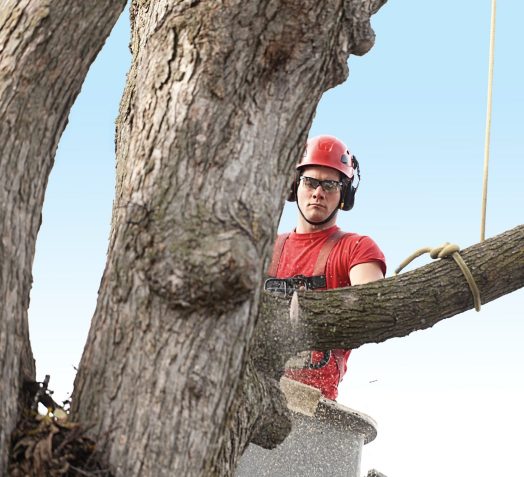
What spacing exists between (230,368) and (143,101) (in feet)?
2.84

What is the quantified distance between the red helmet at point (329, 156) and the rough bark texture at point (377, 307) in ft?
5.35

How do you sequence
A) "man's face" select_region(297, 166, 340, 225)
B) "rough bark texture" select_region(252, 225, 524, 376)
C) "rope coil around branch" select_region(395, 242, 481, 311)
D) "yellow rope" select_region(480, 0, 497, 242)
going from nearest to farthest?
"rough bark texture" select_region(252, 225, 524, 376), "rope coil around branch" select_region(395, 242, 481, 311), "yellow rope" select_region(480, 0, 497, 242), "man's face" select_region(297, 166, 340, 225)

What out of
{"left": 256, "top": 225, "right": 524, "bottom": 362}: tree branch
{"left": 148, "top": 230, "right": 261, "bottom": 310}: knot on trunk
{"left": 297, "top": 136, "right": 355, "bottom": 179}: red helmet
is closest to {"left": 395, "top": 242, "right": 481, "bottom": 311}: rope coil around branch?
{"left": 256, "top": 225, "right": 524, "bottom": 362}: tree branch

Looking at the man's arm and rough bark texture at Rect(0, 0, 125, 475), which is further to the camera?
the man's arm

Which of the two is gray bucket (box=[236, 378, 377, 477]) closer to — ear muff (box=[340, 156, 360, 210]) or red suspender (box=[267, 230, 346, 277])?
red suspender (box=[267, 230, 346, 277])

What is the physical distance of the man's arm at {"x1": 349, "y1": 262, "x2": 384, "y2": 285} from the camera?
4.96 meters

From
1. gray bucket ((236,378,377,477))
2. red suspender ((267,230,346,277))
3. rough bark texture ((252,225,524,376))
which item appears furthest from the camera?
red suspender ((267,230,346,277))

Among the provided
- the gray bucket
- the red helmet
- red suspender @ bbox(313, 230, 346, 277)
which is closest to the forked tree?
the gray bucket

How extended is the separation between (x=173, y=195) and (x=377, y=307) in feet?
5.12

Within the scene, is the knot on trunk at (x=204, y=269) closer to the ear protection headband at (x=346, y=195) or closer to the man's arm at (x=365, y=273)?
the man's arm at (x=365, y=273)

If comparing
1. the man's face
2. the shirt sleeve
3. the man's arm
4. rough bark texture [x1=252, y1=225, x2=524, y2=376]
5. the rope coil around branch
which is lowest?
rough bark texture [x1=252, y1=225, x2=524, y2=376]

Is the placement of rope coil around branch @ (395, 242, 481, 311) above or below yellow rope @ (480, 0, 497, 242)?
below

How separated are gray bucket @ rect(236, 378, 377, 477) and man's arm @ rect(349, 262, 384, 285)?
2.24ft

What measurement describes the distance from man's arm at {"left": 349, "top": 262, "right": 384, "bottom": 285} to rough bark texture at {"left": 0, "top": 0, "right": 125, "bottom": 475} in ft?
8.45
